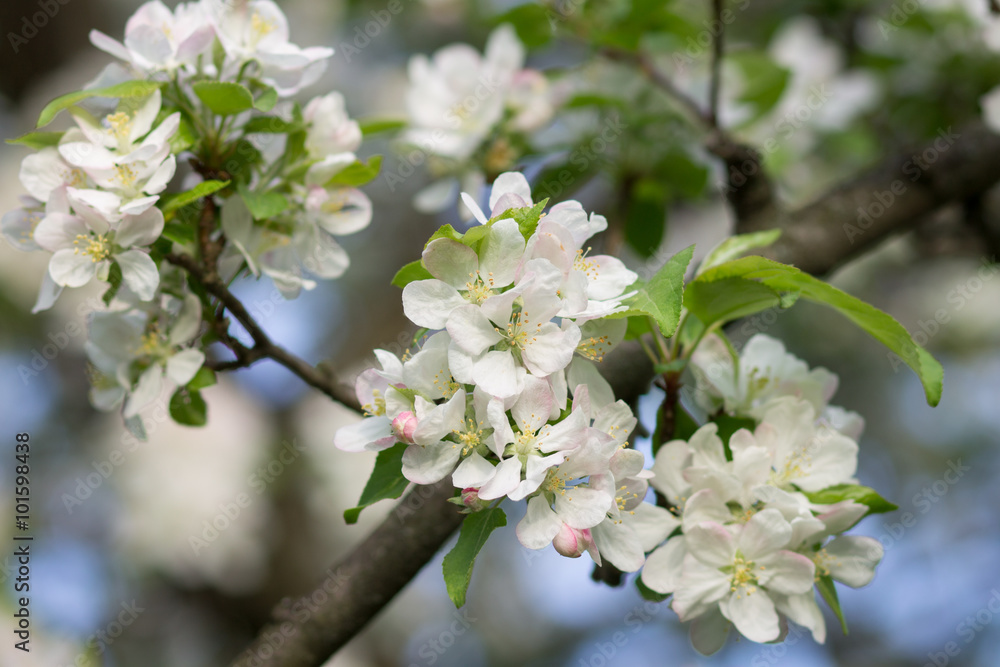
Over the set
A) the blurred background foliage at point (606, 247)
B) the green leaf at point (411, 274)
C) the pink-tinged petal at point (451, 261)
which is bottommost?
the blurred background foliage at point (606, 247)

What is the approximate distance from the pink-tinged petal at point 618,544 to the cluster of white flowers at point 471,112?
0.96m

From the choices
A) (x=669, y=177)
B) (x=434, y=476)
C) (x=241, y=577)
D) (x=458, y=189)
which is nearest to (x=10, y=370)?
(x=241, y=577)

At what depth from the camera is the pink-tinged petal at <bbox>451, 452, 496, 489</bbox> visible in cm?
78

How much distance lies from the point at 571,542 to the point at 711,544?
0.71 feet

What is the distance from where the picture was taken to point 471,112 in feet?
5.56

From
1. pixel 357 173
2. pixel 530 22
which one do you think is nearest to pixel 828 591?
pixel 357 173

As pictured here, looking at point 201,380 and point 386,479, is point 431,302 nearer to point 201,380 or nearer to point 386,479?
point 386,479

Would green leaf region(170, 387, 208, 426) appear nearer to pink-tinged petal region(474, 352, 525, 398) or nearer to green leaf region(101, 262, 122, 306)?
green leaf region(101, 262, 122, 306)

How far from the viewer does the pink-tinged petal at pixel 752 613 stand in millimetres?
911

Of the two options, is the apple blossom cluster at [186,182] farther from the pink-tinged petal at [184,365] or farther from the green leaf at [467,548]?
the green leaf at [467,548]

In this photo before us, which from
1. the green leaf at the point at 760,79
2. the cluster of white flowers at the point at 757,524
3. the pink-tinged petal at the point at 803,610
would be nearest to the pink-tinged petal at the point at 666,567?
the cluster of white flowers at the point at 757,524

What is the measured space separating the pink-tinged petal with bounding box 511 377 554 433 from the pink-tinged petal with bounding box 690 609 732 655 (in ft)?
1.22

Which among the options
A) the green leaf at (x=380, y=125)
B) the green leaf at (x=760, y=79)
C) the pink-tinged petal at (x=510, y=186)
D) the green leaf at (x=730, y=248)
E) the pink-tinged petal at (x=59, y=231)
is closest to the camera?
the pink-tinged petal at (x=510, y=186)

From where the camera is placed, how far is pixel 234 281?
3.91 feet
